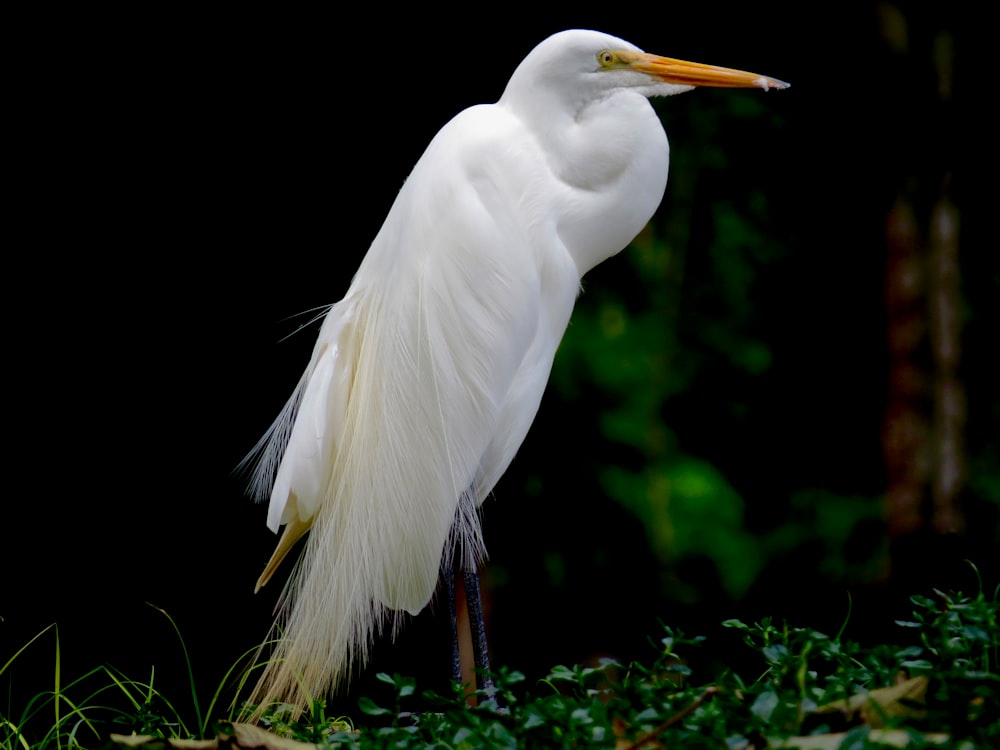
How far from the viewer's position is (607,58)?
1.74 meters

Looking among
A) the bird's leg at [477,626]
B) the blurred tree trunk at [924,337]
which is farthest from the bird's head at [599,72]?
the blurred tree trunk at [924,337]

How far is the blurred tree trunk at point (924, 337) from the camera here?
2.93 metres

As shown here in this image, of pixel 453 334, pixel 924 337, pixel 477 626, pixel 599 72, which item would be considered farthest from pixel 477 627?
pixel 924 337

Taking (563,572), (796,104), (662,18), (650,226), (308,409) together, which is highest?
(662,18)

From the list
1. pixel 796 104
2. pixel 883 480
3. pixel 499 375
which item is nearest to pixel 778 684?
pixel 499 375

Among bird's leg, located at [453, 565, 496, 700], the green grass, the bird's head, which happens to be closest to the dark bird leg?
bird's leg, located at [453, 565, 496, 700]

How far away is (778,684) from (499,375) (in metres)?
0.75

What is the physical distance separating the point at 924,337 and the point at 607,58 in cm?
164

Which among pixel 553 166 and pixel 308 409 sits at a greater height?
pixel 553 166

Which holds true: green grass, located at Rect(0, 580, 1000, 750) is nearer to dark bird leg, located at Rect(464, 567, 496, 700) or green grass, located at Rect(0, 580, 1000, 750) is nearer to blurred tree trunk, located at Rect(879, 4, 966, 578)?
dark bird leg, located at Rect(464, 567, 496, 700)

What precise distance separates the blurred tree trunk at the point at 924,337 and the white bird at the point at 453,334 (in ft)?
4.86

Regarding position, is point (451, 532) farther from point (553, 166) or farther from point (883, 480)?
point (883, 480)

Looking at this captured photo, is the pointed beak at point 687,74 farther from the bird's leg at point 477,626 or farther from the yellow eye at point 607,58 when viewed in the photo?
the bird's leg at point 477,626

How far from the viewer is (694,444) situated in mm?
3270
